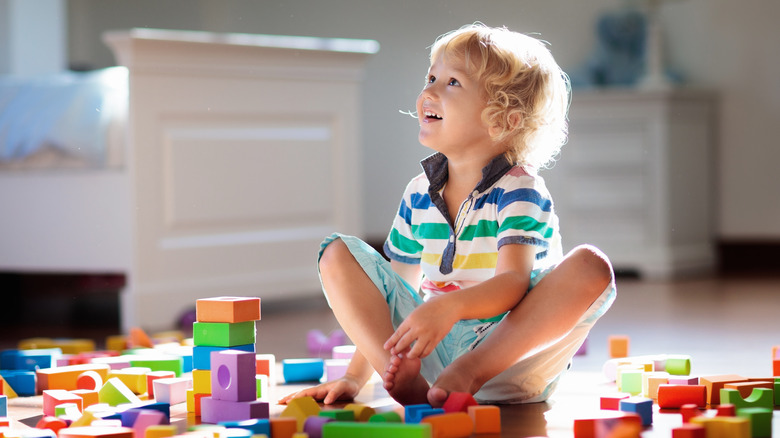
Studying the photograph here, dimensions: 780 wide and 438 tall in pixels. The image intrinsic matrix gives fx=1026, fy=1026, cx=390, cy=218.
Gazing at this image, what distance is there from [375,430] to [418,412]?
151 millimetres

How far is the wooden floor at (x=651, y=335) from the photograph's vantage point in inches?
55.9

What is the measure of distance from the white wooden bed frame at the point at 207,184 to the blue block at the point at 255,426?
4.47ft

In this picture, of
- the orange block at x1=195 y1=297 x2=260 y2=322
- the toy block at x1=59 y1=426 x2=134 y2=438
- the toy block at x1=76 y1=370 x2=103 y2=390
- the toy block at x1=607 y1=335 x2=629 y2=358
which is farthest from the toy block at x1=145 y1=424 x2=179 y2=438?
the toy block at x1=607 y1=335 x2=629 y2=358

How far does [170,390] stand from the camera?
1495 mm

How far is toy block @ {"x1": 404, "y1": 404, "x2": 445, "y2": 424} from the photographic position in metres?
1.21

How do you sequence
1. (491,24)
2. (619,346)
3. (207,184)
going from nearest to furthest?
(619,346)
(207,184)
(491,24)

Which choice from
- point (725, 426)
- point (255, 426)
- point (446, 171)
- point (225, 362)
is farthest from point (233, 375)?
point (725, 426)

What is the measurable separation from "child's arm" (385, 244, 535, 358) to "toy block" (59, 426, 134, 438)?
1.09 feet

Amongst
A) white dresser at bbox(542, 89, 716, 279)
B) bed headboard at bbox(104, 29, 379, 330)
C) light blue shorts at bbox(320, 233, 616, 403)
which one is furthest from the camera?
white dresser at bbox(542, 89, 716, 279)

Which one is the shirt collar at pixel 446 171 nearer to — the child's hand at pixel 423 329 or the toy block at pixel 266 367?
the child's hand at pixel 423 329

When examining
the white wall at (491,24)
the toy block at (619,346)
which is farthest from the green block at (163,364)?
the white wall at (491,24)

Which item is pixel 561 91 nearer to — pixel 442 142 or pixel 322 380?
pixel 442 142

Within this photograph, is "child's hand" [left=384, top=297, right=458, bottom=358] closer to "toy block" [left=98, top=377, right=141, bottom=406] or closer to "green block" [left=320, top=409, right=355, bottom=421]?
"green block" [left=320, top=409, right=355, bottom=421]

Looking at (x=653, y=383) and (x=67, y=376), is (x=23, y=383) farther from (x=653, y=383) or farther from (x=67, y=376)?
(x=653, y=383)
